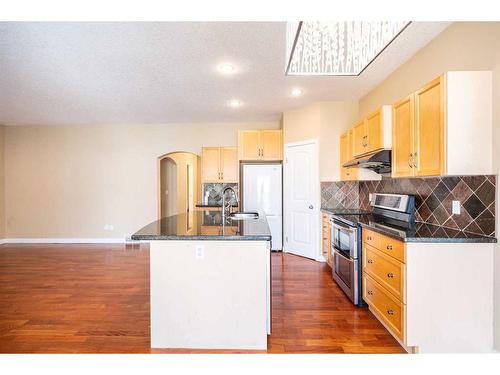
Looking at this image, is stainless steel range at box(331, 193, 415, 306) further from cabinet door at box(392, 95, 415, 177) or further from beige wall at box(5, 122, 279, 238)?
beige wall at box(5, 122, 279, 238)

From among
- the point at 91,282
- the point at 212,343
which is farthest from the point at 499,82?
the point at 91,282

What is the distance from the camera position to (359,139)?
3.53 meters

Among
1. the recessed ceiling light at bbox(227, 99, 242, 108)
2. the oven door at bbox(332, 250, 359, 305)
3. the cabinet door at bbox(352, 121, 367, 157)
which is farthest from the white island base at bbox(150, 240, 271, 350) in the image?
the recessed ceiling light at bbox(227, 99, 242, 108)

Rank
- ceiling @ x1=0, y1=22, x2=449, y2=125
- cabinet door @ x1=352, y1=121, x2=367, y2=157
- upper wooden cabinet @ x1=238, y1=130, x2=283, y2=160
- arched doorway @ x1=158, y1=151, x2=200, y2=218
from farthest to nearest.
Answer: arched doorway @ x1=158, y1=151, x2=200, y2=218
upper wooden cabinet @ x1=238, y1=130, x2=283, y2=160
cabinet door @ x1=352, y1=121, x2=367, y2=157
ceiling @ x1=0, y1=22, x2=449, y2=125

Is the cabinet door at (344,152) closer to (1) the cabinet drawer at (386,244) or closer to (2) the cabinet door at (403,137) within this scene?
(2) the cabinet door at (403,137)

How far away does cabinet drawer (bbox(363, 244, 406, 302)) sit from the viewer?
203 cm

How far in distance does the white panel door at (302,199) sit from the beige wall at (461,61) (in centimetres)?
155

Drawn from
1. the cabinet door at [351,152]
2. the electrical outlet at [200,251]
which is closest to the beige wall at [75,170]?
the cabinet door at [351,152]

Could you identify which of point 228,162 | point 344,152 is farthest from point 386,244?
point 228,162

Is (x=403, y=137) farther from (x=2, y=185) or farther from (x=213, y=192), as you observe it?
(x=2, y=185)

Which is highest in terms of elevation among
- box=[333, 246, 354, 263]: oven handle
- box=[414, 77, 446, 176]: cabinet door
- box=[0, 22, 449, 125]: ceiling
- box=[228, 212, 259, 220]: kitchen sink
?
box=[0, 22, 449, 125]: ceiling

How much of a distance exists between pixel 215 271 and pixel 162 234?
463 mm

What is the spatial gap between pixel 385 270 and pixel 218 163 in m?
4.03

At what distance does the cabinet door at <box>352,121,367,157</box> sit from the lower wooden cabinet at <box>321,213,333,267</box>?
3.43 feet
